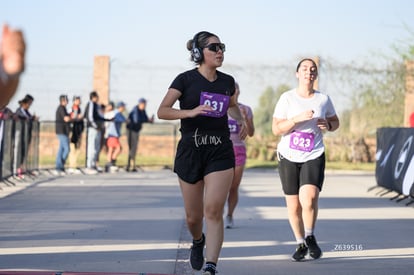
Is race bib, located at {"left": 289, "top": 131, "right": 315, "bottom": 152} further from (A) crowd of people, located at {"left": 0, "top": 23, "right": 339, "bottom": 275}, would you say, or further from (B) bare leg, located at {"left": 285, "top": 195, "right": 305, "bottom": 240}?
(B) bare leg, located at {"left": 285, "top": 195, "right": 305, "bottom": 240}

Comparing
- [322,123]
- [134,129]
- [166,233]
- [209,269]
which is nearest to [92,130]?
[134,129]

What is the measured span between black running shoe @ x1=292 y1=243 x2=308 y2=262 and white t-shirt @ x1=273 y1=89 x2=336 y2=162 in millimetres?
842

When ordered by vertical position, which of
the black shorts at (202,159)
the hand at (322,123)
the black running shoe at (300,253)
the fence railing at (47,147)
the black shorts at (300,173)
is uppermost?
the hand at (322,123)

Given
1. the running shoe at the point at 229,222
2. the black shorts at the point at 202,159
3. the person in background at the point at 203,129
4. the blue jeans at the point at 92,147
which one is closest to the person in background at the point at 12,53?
the person in background at the point at 203,129

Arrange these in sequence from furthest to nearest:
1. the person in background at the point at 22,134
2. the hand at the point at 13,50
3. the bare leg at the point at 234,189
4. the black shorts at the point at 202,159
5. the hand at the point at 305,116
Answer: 1. the person in background at the point at 22,134
2. the bare leg at the point at 234,189
3. the hand at the point at 305,116
4. the black shorts at the point at 202,159
5. the hand at the point at 13,50

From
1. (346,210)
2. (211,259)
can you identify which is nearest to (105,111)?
(346,210)

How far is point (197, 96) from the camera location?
8.41 meters

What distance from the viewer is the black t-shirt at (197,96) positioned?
8.40 metres

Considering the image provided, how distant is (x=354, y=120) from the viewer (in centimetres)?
3334

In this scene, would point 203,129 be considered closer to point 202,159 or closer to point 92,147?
point 202,159

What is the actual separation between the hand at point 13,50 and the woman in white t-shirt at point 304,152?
5473 mm

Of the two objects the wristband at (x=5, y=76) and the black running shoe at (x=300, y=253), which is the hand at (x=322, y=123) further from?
the wristband at (x=5, y=76)

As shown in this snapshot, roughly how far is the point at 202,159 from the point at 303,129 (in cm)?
176

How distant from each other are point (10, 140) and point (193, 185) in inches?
452
